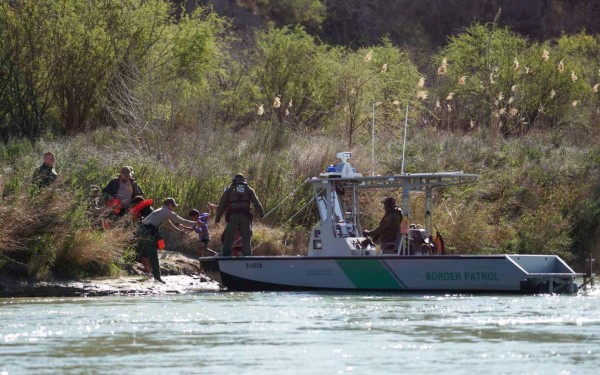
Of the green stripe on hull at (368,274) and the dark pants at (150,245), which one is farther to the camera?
the dark pants at (150,245)

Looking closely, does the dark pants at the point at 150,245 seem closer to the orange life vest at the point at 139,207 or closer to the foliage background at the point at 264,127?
the foliage background at the point at 264,127

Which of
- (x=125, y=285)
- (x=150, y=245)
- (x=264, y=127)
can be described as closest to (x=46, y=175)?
(x=150, y=245)

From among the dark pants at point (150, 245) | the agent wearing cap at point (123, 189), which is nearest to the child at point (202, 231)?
the agent wearing cap at point (123, 189)

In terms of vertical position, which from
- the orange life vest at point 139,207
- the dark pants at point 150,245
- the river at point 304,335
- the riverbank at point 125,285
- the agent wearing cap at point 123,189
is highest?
the agent wearing cap at point 123,189

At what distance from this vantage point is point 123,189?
2619 cm

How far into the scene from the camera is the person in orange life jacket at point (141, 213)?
25.6 m

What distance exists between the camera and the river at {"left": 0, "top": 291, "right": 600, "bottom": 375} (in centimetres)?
1510

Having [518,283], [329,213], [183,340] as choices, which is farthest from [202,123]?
[183,340]

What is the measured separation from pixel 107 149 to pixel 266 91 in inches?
417

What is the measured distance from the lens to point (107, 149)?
32.4 m

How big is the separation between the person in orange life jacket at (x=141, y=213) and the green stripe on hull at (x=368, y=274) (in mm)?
3831

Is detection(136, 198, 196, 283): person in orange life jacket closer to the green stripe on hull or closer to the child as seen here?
the child

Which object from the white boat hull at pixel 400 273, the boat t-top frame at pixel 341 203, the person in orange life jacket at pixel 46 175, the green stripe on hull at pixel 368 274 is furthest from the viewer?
the person in orange life jacket at pixel 46 175

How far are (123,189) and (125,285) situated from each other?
2436 millimetres
